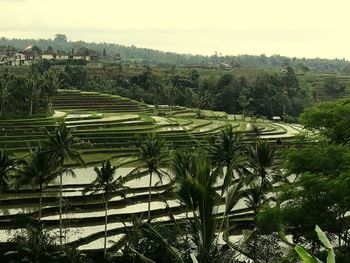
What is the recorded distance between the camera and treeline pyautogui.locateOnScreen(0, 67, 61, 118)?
55.3 metres

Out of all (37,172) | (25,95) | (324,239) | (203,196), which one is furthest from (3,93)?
(324,239)

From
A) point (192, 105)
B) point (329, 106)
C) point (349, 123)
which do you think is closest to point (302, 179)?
point (349, 123)

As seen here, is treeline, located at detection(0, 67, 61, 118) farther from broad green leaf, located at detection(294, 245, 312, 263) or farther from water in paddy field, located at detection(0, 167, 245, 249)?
broad green leaf, located at detection(294, 245, 312, 263)

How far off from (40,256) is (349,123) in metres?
13.6

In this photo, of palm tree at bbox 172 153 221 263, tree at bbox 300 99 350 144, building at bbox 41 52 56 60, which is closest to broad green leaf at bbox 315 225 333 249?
palm tree at bbox 172 153 221 263

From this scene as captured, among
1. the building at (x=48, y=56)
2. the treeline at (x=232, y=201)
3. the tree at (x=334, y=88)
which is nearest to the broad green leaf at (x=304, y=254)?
the treeline at (x=232, y=201)

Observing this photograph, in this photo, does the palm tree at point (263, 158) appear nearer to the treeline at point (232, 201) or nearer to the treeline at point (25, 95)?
the treeline at point (232, 201)

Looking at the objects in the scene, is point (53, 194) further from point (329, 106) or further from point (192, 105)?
point (192, 105)

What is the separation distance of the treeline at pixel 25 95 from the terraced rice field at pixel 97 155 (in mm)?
3046

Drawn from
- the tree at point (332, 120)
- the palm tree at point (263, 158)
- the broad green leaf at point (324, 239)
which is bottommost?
the palm tree at point (263, 158)

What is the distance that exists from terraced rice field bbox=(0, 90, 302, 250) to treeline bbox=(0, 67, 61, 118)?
3046mm

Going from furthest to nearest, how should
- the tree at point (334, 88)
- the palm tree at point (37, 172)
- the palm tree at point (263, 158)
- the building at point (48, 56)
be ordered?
the building at point (48, 56)
the tree at point (334, 88)
the palm tree at point (263, 158)
the palm tree at point (37, 172)

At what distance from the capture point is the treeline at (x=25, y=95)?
181 ft

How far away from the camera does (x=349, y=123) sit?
15.1 metres
